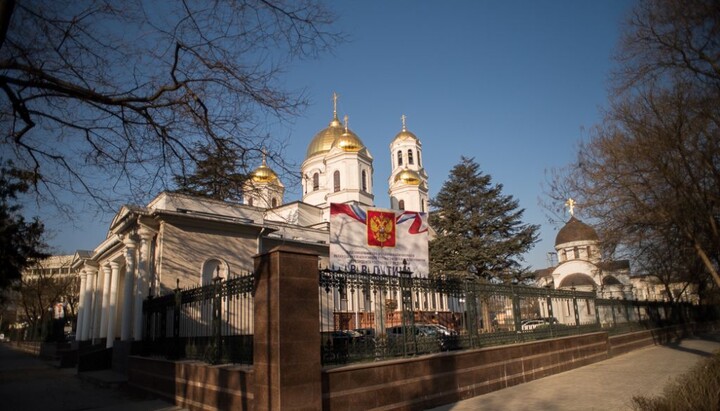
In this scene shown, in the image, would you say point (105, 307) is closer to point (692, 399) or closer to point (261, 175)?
point (261, 175)

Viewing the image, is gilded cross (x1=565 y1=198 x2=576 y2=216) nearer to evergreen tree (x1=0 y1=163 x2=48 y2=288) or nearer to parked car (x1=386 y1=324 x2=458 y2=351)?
parked car (x1=386 y1=324 x2=458 y2=351)

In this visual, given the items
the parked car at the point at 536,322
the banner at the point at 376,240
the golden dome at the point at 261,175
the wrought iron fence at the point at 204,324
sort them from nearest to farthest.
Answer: the golden dome at the point at 261,175
the wrought iron fence at the point at 204,324
the banner at the point at 376,240
the parked car at the point at 536,322

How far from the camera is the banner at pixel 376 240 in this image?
10609mm

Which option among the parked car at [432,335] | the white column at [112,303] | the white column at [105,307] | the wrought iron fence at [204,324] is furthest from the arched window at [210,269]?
the parked car at [432,335]

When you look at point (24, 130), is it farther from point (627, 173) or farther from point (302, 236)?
point (302, 236)

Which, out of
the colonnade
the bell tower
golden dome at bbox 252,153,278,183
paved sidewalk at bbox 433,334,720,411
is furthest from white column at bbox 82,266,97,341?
the bell tower

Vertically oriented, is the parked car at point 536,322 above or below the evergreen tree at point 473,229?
below

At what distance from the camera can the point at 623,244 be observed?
51.7ft

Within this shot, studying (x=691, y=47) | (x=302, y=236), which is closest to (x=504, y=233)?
(x=302, y=236)

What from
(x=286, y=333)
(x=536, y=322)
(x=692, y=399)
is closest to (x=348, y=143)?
(x=536, y=322)

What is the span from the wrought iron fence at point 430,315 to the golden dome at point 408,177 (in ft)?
101

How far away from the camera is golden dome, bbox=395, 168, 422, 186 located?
45.8 m

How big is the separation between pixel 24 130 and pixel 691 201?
15.4 metres

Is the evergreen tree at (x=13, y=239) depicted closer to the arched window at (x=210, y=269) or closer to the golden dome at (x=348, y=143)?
the arched window at (x=210, y=269)
